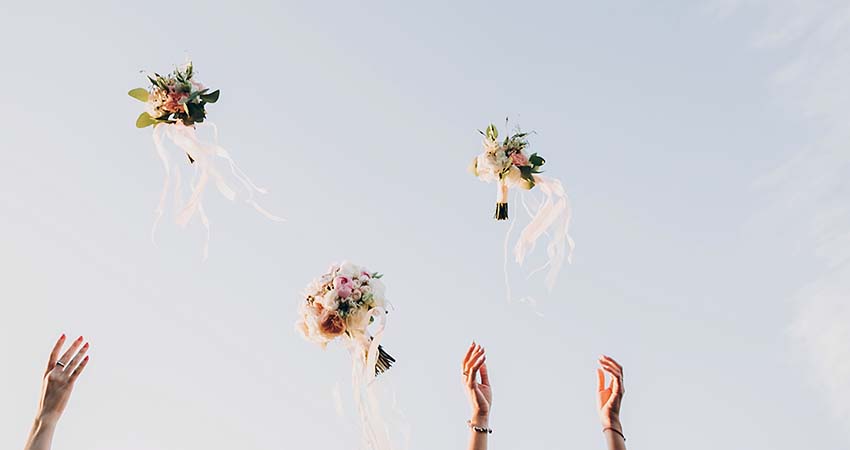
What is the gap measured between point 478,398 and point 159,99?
4503 mm

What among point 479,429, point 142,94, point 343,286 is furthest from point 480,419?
point 142,94

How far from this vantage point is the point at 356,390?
27.6ft

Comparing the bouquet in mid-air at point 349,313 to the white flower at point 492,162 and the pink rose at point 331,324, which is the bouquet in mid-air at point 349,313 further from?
the white flower at point 492,162

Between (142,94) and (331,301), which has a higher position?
(142,94)

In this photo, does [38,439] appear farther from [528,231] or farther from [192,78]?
[528,231]

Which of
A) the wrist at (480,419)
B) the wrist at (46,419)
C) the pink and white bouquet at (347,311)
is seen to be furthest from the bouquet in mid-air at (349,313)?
the wrist at (46,419)

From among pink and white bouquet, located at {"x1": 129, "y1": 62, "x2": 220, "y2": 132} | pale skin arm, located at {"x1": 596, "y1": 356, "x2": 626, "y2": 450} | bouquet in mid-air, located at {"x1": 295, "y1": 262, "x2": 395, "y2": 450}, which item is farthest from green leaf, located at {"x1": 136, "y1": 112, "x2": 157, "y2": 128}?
pale skin arm, located at {"x1": 596, "y1": 356, "x2": 626, "y2": 450}

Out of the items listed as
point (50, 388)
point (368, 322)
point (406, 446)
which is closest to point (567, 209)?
point (368, 322)

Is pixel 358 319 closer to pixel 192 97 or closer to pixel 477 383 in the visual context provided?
pixel 477 383

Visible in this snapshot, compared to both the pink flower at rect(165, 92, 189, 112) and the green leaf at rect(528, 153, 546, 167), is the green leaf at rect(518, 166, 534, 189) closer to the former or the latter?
the green leaf at rect(528, 153, 546, 167)

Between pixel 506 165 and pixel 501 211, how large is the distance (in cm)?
50

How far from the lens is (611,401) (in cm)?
766

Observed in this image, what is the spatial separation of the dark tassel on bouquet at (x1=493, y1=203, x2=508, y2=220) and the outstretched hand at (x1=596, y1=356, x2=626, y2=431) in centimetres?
299

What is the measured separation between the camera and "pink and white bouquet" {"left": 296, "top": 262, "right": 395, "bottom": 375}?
881 cm
